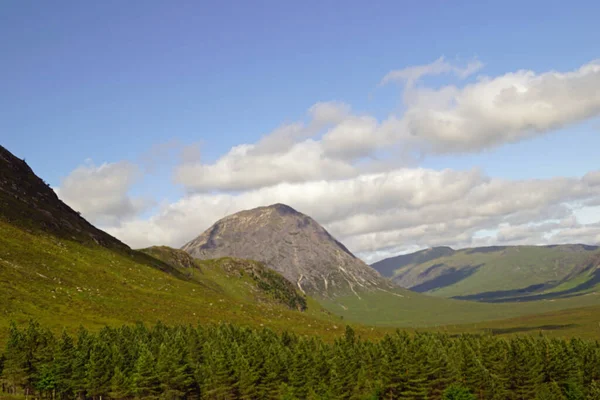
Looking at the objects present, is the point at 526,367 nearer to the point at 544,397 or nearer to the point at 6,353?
the point at 544,397

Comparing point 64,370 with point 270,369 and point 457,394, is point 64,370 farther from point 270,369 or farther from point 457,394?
point 457,394

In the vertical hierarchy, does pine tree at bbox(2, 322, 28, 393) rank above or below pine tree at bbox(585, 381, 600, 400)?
above

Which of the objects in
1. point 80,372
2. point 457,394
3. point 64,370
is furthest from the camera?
point 457,394

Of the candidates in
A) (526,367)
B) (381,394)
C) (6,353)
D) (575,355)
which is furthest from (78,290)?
(575,355)

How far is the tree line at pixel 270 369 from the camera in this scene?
11019 cm

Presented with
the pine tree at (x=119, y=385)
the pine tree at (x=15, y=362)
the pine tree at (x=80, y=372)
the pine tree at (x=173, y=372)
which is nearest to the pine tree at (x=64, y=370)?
the pine tree at (x=80, y=372)

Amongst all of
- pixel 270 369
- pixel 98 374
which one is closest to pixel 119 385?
pixel 98 374

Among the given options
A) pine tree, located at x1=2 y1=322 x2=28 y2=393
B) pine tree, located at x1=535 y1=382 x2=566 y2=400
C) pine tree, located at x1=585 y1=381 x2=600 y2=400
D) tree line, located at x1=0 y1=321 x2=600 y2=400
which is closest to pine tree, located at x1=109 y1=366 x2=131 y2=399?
tree line, located at x1=0 y1=321 x2=600 y2=400

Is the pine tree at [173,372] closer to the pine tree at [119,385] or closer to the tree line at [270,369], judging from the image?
the tree line at [270,369]

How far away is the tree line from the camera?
110m

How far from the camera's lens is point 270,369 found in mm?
124438

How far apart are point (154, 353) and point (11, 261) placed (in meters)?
88.3

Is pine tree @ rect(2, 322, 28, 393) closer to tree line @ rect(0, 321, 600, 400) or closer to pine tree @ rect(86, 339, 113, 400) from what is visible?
tree line @ rect(0, 321, 600, 400)

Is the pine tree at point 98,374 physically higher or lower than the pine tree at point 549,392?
higher
